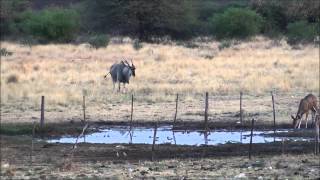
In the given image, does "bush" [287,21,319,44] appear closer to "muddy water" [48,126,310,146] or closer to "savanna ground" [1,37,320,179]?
"savanna ground" [1,37,320,179]

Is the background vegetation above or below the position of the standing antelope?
above

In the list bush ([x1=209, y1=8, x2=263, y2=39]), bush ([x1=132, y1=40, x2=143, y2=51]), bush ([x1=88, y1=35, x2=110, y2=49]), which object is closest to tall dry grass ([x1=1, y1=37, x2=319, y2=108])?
bush ([x1=88, y1=35, x2=110, y2=49])

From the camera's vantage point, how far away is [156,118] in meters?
30.0

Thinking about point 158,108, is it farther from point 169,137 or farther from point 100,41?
point 100,41

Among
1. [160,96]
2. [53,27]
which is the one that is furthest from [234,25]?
[160,96]

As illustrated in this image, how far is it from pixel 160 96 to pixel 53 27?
27783mm

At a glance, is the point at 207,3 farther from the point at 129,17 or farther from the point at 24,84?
the point at 24,84

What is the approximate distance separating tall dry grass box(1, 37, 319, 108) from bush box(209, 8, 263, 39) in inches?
366

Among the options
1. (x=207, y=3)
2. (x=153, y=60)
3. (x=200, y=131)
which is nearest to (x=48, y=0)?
(x=207, y=3)

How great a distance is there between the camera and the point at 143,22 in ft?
149

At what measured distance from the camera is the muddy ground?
18.2m

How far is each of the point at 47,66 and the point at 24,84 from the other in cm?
717

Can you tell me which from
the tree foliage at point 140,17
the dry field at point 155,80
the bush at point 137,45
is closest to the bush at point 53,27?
the dry field at point 155,80

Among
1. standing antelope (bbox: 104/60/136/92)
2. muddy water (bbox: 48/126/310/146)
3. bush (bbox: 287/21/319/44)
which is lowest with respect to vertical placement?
muddy water (bbox: 48/126/310/146)
